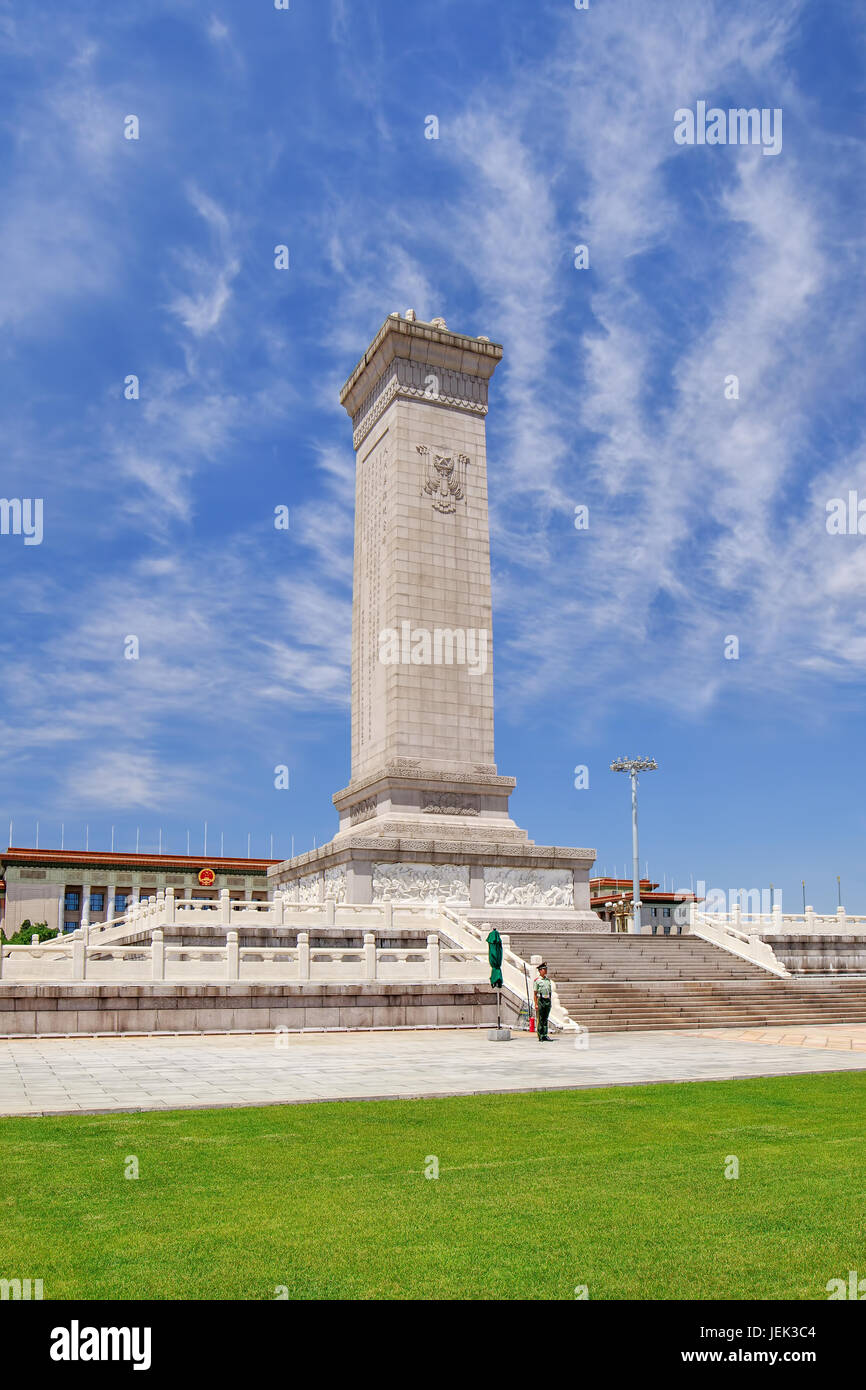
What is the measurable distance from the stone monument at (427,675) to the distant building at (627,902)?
1836 cm

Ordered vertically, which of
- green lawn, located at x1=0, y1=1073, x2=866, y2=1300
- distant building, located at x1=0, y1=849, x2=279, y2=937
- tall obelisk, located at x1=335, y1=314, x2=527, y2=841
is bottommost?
green lawn, located at x1=0, y1=1073, x2=866, y2=1300

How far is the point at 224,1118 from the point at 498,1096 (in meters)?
2.91

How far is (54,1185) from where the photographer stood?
654 centimetres

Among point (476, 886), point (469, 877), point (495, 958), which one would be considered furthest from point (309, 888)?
point (495, 958)

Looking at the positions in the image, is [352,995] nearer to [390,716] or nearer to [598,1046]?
[598,1046]

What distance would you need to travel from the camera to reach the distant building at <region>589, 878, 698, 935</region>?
2226 inches

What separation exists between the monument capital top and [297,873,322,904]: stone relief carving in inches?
649

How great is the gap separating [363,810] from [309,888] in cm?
290

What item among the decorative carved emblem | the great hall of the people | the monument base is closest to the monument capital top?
the decorative carved emblem

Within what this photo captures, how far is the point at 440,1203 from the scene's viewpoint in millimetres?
5941

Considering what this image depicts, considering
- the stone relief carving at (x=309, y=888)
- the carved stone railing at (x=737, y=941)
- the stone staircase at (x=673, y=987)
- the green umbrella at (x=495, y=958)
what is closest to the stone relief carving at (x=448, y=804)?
the stone relief carving at (x=309, y=888)

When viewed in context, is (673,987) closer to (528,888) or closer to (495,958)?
(495,958)

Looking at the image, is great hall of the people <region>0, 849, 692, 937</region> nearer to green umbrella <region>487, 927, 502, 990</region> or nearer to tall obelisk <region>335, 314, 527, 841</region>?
tall obelisk <region>335, 314, 527, 841</region>
